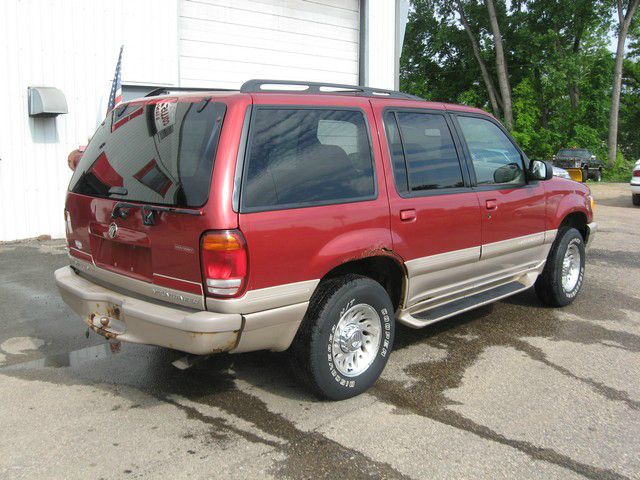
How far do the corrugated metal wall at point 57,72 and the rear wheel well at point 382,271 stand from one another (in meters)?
7.15

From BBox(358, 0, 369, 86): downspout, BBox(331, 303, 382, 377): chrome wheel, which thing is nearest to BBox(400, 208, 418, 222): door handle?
BBox(331, 303, 382, 377): chrome wheel

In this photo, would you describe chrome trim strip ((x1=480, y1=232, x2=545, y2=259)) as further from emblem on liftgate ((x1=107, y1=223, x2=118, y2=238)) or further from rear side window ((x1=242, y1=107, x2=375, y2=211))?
emblem on liftgate ((x1=107, y1=223, x2=118, y2=238))

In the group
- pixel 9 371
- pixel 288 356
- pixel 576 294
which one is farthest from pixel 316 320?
pixel 576 294

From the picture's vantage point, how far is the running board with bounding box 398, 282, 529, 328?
176 inches

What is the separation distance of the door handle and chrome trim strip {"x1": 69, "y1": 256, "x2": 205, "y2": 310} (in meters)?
1.48

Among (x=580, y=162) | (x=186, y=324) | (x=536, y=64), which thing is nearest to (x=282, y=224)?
(x=186, y=324)

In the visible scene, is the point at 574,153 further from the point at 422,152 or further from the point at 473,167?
the point at 422,152

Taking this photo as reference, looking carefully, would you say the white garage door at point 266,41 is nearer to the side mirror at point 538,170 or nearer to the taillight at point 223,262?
the side mirror at point 538,170

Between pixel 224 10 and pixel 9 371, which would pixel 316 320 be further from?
pixel 224 10

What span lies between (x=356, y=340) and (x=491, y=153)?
2126 millimetres

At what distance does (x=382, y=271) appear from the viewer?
433 cm

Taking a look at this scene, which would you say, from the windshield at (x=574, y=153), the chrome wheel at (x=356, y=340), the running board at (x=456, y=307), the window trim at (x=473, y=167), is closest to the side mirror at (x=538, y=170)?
the window trim at (x=473, y=167)

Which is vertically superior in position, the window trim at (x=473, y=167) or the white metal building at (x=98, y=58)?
the white metal building at (x=98, y=58)

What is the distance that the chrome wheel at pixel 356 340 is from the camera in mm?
3934
